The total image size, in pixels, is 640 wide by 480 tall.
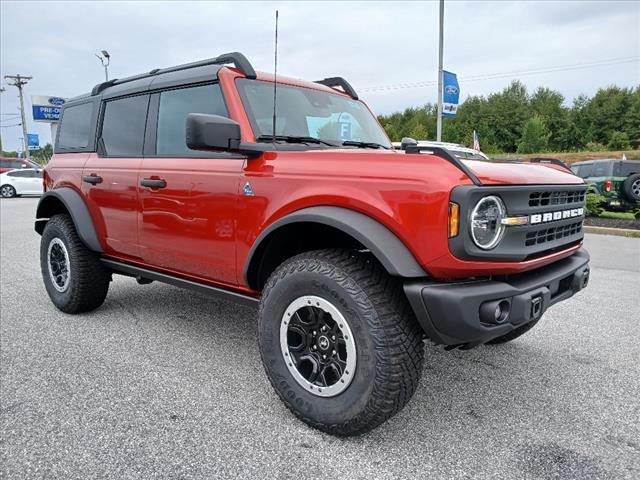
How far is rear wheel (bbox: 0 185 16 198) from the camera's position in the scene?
21516mm

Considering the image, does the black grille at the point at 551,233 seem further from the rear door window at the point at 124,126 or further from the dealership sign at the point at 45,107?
the dealership sign at the point at 45,107

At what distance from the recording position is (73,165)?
427cm

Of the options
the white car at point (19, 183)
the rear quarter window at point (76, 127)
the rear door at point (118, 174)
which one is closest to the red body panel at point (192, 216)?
the rear door at point (118, 174)

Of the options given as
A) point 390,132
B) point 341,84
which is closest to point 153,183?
point 341,84

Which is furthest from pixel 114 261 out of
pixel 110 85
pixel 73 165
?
pixel 110 85

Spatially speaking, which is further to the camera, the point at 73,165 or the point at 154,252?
the point at 73,165

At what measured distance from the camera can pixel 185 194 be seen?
10.3ft

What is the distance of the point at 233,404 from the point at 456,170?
5.69 ft

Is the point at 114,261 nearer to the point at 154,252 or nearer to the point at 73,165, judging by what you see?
the point at 154,252

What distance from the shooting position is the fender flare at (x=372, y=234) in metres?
2.18

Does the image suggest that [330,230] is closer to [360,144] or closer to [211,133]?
[211,133]

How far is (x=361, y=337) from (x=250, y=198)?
1.02m

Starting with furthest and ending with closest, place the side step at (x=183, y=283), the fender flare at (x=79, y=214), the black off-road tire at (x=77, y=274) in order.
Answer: the black off-road tire at (x=77, y=274) < the fender flare at (x=79, y=214) < the side step at (x=183, y=283)

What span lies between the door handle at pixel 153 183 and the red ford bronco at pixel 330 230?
0.02m
